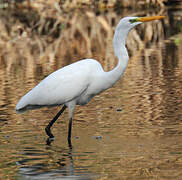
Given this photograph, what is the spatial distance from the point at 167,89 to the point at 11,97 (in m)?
2.83

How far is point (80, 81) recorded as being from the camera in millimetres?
7758

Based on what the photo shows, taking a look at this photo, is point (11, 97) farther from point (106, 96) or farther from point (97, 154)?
point (97, 154)

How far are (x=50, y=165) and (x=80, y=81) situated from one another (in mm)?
1421

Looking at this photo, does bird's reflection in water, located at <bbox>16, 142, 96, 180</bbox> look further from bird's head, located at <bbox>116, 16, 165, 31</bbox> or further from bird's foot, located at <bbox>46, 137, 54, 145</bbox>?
bird's head, located at <bbox>116, 16, 165, 31</bbox>

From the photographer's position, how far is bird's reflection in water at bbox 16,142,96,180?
6301mm

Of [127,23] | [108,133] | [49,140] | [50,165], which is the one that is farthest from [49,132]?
[127,23]

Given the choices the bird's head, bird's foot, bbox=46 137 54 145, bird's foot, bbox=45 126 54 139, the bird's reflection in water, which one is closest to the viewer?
the bird's reflection in water

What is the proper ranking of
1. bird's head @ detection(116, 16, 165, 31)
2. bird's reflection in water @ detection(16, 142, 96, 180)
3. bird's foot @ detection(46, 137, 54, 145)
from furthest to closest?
bird's foot @ detection(46, 137, 54, 145), bird's head @ detection(116, 16, 165, 31), bird's reflection in water @ detection(16, 142, 96, 180)

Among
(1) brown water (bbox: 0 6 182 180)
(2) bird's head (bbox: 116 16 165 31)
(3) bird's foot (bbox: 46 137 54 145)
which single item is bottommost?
(3) bird's foot (bbox: 46 137 54 145)

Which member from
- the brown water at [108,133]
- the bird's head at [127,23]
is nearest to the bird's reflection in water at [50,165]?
the brown water at [108,133]

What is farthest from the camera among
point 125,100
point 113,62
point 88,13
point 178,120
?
point 88,13

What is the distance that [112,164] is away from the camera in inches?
260

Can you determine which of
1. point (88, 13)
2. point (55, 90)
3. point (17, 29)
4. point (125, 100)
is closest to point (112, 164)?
point (55, 90)

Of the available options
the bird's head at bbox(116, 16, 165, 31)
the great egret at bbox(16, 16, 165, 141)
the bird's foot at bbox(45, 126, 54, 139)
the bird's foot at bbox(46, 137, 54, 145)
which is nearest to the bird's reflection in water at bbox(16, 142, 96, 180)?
the bird's foot at bbox(46, 137, 54, 145)
